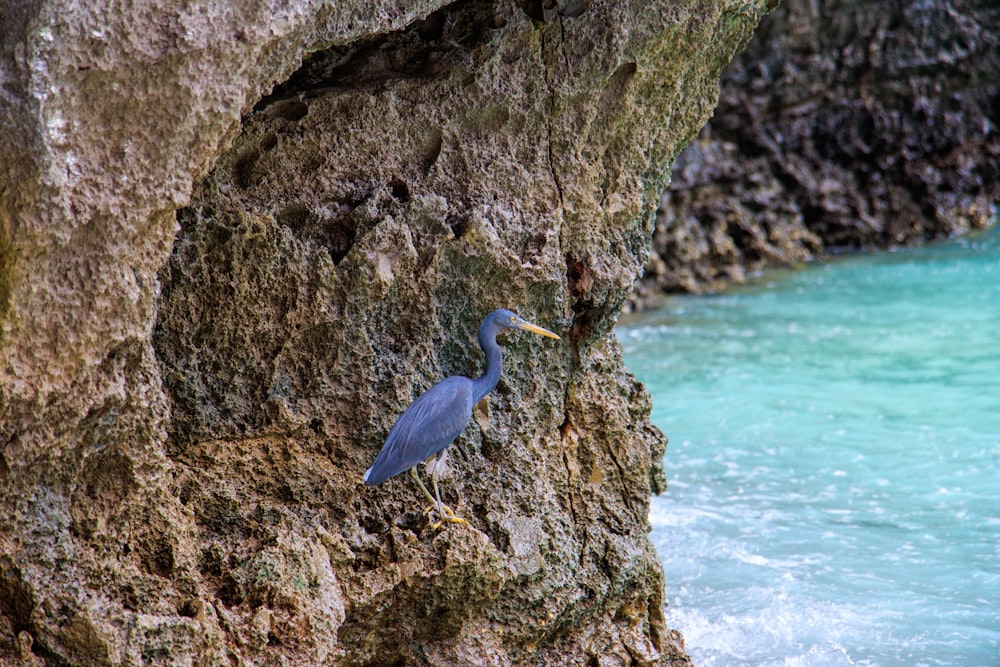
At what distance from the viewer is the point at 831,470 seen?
305 inches

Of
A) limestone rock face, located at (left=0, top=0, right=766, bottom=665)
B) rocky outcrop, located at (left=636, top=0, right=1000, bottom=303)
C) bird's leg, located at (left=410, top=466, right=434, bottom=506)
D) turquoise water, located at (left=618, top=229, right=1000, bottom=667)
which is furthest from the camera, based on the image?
rocky outcrop, located at (left=636, top=0, right=1000, bottom=303)

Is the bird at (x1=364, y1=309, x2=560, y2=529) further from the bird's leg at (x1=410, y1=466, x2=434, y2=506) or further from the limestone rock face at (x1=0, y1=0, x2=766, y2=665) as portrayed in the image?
the limestone rock face at (x1=0, y1=0, x2=766, y2=665)

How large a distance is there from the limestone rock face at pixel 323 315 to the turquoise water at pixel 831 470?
154 cm

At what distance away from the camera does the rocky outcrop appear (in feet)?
47.3

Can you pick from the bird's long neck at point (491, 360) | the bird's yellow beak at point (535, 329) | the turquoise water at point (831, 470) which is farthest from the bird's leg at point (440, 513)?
the turquoise water at point (831, 470)

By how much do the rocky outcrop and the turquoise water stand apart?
1665mm

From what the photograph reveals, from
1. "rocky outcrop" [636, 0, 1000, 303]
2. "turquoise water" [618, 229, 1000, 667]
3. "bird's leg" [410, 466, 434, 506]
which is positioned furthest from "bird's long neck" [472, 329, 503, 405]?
"rocky outcrop" [636, 0, 1000, 303]

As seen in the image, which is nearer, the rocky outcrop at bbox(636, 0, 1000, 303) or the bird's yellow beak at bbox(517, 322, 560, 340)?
the bird's yellow beak at bbox(517, 322, 560, 340)

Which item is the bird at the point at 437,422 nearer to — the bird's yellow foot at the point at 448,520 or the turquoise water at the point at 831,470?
the bird's yellow foot at the point at 448,520

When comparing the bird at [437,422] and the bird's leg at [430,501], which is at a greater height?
the bird at [437,422]

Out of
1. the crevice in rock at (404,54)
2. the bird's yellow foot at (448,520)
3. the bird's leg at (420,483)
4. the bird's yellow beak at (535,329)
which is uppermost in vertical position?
the crevice in rock at (404,54)

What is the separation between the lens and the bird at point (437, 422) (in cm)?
351

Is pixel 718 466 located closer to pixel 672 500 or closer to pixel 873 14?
pixel 672 500

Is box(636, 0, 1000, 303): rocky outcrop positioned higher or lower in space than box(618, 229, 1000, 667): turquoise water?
higher
